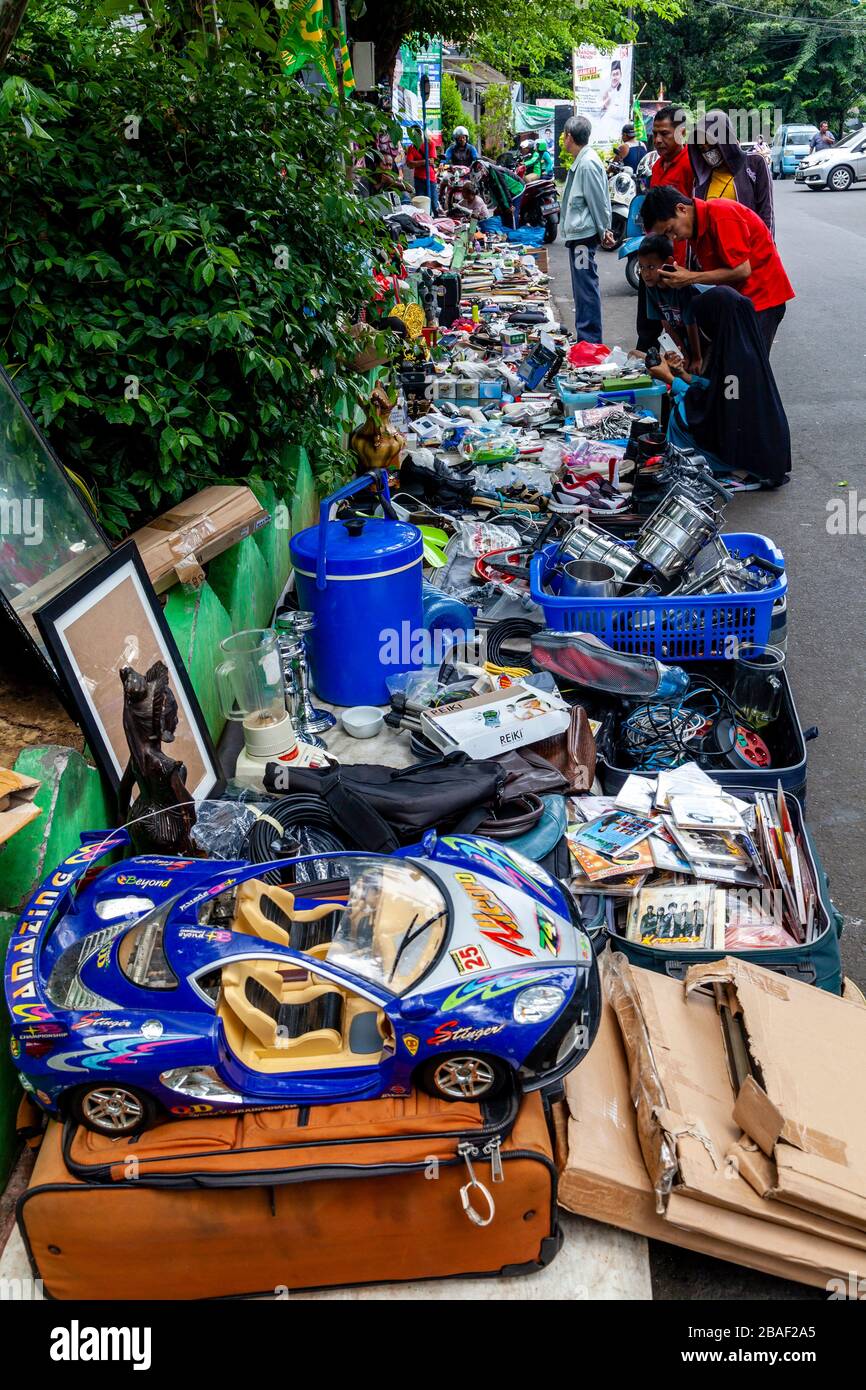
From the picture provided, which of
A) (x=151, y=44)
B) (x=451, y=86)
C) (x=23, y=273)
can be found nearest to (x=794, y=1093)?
(x=23, y=273)

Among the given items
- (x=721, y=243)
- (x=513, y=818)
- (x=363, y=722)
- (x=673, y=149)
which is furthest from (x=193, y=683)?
(x=673, y=149)

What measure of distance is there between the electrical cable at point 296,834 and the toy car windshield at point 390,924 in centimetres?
32

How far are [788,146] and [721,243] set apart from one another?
3203 cm

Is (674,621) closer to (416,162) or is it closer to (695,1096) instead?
(695,1096)

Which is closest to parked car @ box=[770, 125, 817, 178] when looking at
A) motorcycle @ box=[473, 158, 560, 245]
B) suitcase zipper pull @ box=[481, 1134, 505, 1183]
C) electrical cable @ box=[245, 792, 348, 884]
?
motorcycle @ box=[473, 158, 560, 245]

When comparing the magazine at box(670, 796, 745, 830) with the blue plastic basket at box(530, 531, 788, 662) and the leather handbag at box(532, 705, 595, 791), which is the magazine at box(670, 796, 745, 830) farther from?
the blue plastic basket at box(530, 531, 788, 662)

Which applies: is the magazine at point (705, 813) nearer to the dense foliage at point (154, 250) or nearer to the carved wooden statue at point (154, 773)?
the carved wooden statue at point (154, 773)

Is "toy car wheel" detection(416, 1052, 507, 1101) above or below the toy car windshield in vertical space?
below

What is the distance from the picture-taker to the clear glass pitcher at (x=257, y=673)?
3705 mm

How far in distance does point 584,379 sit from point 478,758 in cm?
584

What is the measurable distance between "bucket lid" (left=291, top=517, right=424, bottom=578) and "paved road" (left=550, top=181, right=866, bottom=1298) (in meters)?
1.93

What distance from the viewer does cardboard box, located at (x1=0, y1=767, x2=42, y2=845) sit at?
2.21m

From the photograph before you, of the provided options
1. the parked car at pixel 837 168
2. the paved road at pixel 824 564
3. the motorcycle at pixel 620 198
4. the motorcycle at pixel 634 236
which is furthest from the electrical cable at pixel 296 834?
the parked car at pixel 837 168
